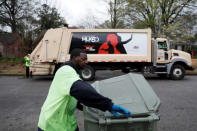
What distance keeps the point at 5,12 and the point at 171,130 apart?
26059 millimetres

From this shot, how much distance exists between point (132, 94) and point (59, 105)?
870mm

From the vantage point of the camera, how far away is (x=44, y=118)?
1.71 meters

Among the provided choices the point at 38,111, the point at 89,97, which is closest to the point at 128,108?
the point at 89,97

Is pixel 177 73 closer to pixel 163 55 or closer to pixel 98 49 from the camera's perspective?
pixel 163 55

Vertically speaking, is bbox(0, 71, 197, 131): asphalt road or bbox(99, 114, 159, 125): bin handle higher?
bbox(99, 114, 159, 125): bin handle

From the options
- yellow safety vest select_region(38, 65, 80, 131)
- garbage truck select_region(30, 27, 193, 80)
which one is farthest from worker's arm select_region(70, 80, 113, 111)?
garbage truck select_region(30, 27, 193, 80)

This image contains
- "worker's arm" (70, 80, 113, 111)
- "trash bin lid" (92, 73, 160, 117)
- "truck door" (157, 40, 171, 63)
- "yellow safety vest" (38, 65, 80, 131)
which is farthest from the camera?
"truck door" (157, 40, 171, 63)

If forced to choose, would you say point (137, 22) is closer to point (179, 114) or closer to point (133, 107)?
point (179, 114)

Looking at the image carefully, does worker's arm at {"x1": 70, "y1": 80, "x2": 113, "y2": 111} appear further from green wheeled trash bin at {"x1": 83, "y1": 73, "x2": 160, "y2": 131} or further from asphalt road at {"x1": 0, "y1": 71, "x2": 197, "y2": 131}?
asphalt road at {"x1": 0, "y1": 71, "x2": 197, "y2": 131}

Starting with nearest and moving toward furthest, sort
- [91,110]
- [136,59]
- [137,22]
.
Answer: [91,110], [136,59], [137,22]

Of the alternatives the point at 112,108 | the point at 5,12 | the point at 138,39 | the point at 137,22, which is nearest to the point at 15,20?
the point at 5,12

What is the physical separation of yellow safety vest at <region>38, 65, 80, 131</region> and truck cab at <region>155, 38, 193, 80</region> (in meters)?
9.52

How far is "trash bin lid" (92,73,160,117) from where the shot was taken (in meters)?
1.91

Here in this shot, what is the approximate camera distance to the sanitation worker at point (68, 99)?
1449 millimetres
